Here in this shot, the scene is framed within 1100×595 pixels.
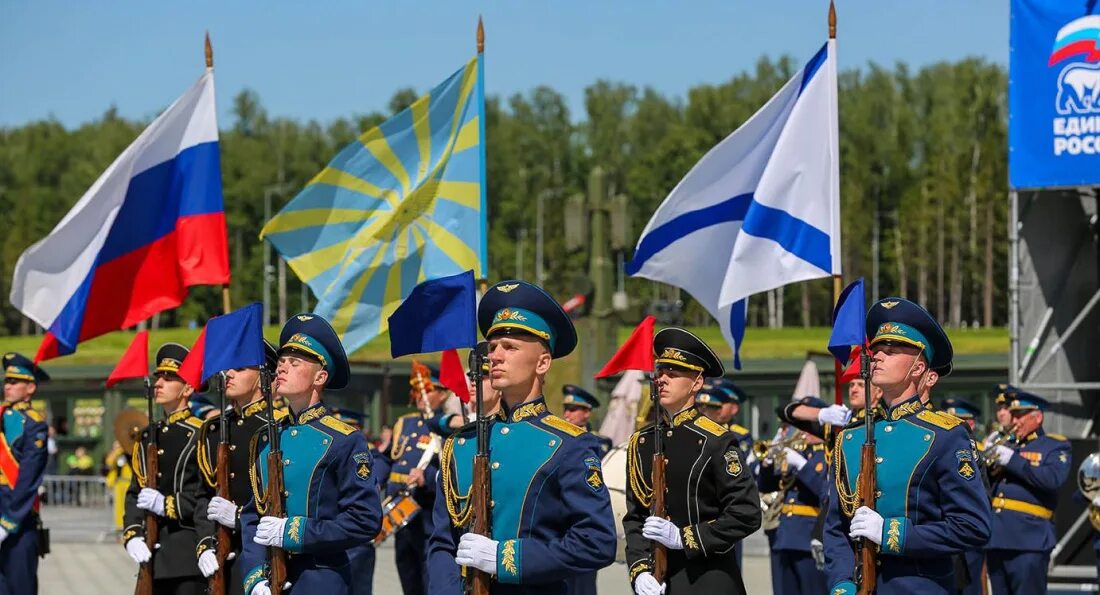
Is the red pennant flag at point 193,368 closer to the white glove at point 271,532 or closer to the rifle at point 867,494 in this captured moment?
the white glove at point 271,532

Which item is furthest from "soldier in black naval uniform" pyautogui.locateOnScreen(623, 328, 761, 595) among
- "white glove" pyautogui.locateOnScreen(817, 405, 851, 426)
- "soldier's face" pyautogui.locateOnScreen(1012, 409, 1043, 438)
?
"soldier's face" pyautogui.locateOnScreen(1012, 409, 1043, 438)

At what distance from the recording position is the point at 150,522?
9883 millimetres

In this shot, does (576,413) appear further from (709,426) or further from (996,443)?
(709,426)

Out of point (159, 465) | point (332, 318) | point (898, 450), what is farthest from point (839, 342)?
point (332, 318)

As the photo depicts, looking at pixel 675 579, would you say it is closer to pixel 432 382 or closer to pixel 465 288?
pixel 465 288

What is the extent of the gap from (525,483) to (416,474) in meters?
6.65

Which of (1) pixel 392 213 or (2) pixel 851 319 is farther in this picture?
(1) pixel 392 213

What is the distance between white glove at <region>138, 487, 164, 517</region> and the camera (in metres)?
9.77

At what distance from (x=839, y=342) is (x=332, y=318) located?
16.5ft

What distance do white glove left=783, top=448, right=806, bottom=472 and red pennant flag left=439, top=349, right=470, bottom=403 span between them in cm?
328

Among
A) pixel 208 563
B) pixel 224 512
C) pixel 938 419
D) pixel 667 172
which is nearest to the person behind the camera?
pixel 938 419

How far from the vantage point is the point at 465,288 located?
288 inches

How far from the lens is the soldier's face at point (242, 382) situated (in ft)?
30.1

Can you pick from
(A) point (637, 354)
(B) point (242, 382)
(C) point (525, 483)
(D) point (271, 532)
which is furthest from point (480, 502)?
(B) point (242, 382)
